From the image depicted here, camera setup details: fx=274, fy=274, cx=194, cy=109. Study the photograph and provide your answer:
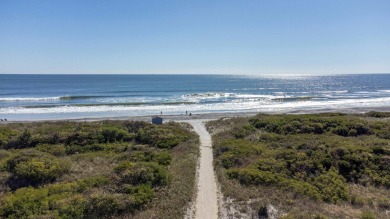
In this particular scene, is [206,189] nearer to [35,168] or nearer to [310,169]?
[310,169]

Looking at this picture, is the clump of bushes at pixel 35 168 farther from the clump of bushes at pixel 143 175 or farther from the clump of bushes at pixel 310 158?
the clump of bushes at pixel 310 158

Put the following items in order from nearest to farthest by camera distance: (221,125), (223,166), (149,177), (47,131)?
1. (149,177)
2. (223,166)
3. (47,131)
4. (221,125)

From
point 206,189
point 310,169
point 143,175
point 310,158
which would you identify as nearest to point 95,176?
point 143,175

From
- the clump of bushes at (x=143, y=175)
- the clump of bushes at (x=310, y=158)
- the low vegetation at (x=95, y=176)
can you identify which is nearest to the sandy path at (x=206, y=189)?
the low vegetation at (x=95, y=176)

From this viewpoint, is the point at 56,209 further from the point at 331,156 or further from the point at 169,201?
the point at 331,156

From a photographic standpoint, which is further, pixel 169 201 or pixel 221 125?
pixel 221 125

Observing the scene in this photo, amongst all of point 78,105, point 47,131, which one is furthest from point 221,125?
point 78,105
